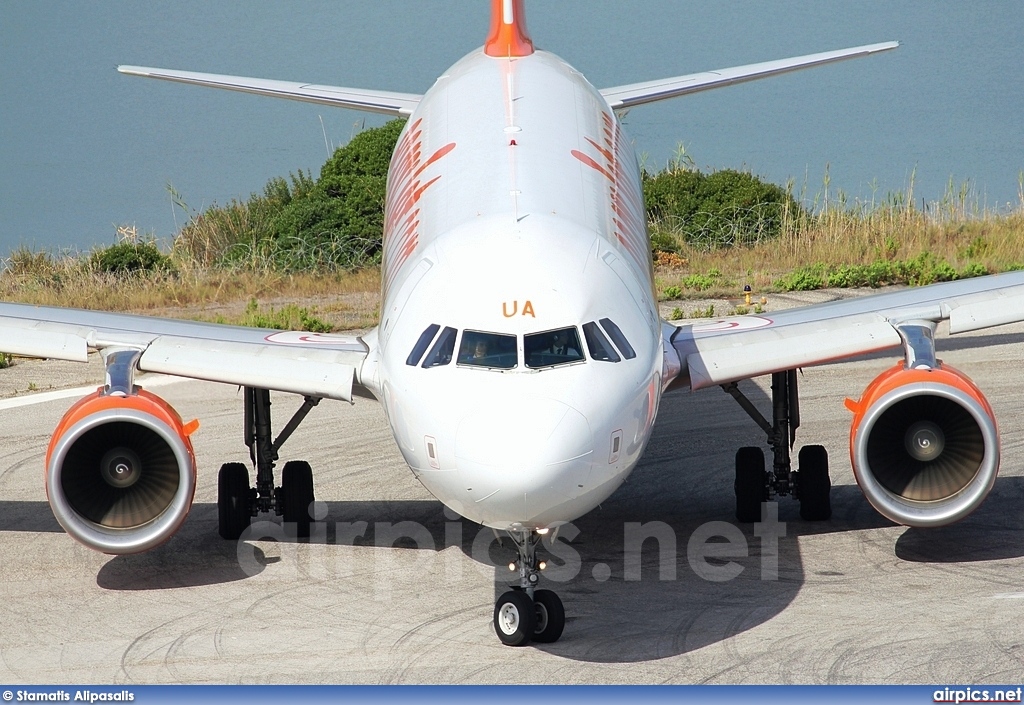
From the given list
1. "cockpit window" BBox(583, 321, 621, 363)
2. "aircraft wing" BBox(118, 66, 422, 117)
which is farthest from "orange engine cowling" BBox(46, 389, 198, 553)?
"aircraft wing" BBox(118, 66, 422, 117)

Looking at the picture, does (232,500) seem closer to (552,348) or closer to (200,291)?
(552,348)

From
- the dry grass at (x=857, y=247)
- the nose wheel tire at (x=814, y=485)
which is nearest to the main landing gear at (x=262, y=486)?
the nose wheel tire at (x=814, y=485)

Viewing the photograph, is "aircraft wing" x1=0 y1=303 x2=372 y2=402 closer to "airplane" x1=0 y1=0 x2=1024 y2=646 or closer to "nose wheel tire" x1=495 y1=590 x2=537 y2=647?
"airplane" x1=0 y1=0 x2=1024 y2=646

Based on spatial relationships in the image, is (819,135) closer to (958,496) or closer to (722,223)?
(722,223)

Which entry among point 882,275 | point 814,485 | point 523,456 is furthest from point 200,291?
point 523,456

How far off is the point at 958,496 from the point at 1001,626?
133 cm

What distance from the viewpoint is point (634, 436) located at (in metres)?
11.4

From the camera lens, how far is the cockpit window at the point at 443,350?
11.4 metres

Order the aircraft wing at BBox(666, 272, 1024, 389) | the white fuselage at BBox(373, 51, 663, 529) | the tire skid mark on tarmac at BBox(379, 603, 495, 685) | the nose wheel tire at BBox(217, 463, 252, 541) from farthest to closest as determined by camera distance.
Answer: the nose wheel tire at BBox(217, 463, 252, 541), the aircraft wing at BBox(666, 272, 1024, 389), the tire skid mark on tarmac at BBox(379, 603, 495, 685), the white fuselage at BBox(373, 51, 663, 529)

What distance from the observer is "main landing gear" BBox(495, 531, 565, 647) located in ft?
38.4

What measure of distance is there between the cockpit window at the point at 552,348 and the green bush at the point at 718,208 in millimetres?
20144

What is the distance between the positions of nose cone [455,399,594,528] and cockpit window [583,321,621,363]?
0.73 m

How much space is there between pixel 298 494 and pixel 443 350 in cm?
454

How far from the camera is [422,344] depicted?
11.6 metres
